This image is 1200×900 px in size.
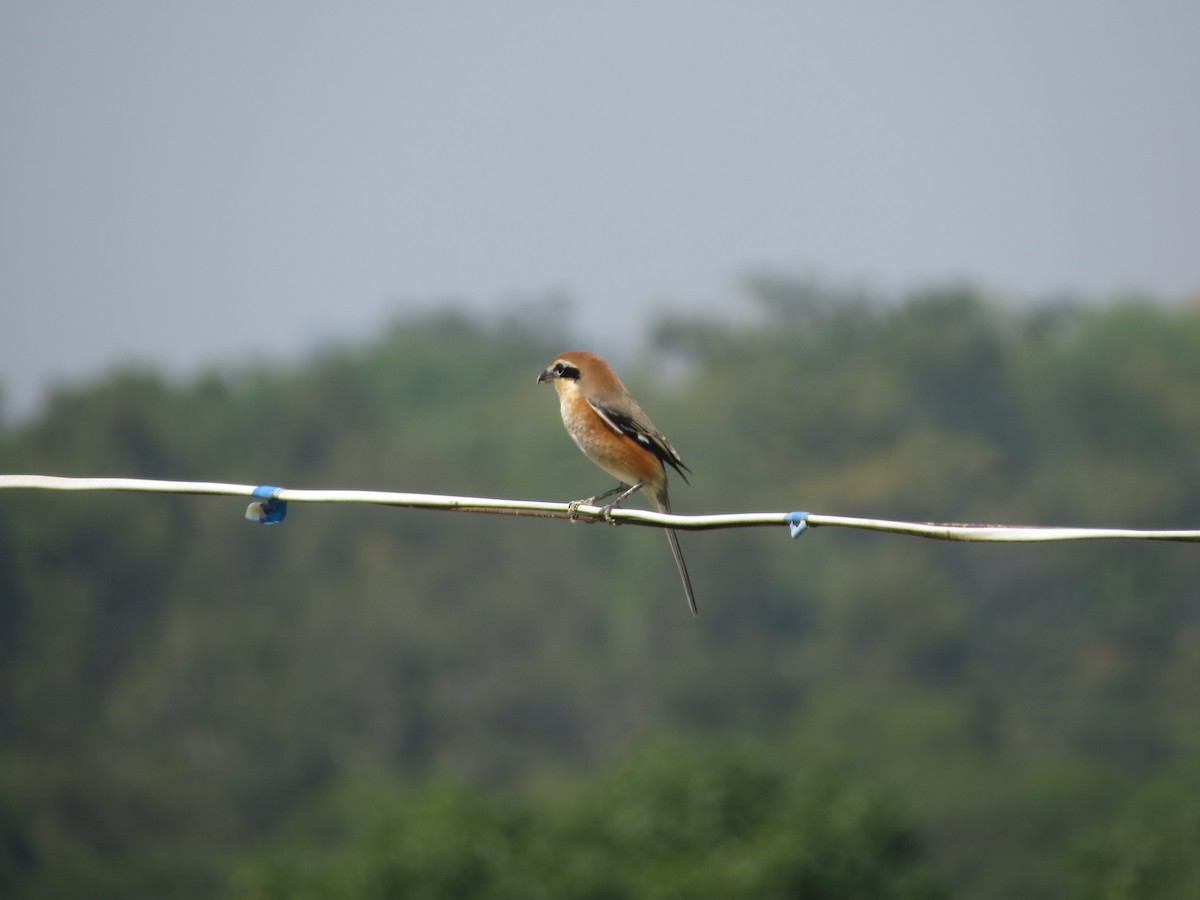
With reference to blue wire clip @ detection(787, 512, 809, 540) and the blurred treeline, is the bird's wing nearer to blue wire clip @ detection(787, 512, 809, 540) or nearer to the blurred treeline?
blue wire clip @ detection(787, 512, 809, 540)

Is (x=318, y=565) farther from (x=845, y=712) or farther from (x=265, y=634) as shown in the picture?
(x=845, y=712)

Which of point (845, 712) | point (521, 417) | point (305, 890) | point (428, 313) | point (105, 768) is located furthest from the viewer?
point (428, 313)

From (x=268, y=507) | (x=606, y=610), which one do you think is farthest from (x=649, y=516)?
(x=606, y=610)

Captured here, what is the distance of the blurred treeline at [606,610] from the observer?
92000mm

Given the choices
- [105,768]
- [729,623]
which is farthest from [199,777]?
[729,623]

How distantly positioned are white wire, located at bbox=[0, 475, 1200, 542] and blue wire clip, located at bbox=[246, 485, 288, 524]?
23 mm

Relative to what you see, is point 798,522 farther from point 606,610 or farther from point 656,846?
point 606,610

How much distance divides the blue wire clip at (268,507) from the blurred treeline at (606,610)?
6520 centimetres

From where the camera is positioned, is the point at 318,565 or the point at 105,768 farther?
the point at 318,565

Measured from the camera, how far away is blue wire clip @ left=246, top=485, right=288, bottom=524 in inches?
243

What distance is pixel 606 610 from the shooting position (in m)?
115

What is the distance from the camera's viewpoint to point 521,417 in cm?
13288

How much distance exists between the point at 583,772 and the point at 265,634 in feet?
74.8

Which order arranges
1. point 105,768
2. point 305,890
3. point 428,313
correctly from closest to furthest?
1. point 305,890
2. point 105,768
3. point 428,313
